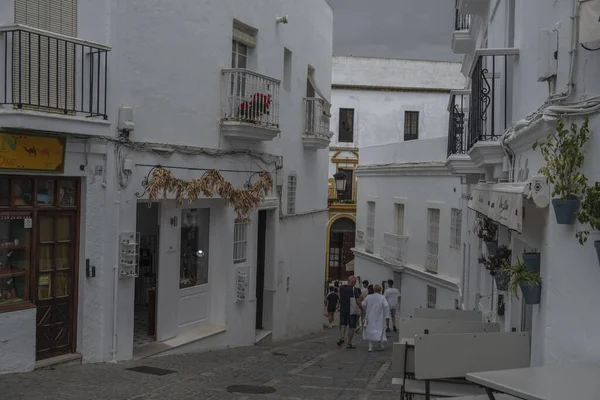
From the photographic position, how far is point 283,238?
17.0 meters

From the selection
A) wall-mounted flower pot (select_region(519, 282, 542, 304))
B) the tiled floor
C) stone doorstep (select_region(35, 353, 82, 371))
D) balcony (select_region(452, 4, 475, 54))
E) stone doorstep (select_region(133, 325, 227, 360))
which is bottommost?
stone doorstep (select_region(133, 325, 227, 360))

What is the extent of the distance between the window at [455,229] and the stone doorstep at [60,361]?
38.8 feet

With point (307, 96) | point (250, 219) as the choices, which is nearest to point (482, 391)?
point (250, 219)

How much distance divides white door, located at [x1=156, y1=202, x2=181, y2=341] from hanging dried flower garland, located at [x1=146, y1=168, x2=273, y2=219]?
Result: 1.27 feet

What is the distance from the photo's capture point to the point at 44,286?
1032 centimetres

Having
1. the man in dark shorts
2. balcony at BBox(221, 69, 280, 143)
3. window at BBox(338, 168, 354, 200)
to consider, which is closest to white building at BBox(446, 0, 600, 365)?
balcony at BBox(221, 69, 280, 143)

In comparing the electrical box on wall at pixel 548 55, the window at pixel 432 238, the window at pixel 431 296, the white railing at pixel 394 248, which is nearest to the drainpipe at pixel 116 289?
the electrical box on wall at pixel 548 55

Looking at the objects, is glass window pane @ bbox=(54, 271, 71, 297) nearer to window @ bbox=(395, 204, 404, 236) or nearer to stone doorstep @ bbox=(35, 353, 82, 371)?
stone doorstep @ bbox=(35, 353, 82, 371)

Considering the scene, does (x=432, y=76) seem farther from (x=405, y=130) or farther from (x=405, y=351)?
(x=405, y=351)

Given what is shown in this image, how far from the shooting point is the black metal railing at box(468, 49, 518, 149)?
9.30 metres

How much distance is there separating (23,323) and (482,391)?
6.02 metres

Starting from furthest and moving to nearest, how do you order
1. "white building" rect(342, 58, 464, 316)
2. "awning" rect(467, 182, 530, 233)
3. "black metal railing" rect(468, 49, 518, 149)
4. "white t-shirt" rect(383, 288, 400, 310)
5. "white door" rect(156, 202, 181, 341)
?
"white building" rect(342, 58, 464, 316) → "white t-shirt" rect(383, 288, 400, 310) → "white door" rect(156, 202, 181, 341) → "black metal railing" rect(468, 49, 518, 149) → "awning" rect(467, 182, 530, 233)

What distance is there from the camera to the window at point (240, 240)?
558 inches

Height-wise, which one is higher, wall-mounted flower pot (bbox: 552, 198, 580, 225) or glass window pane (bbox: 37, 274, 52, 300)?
wall-mounted flower pot (bbox: 552, 198, 580, 225)
